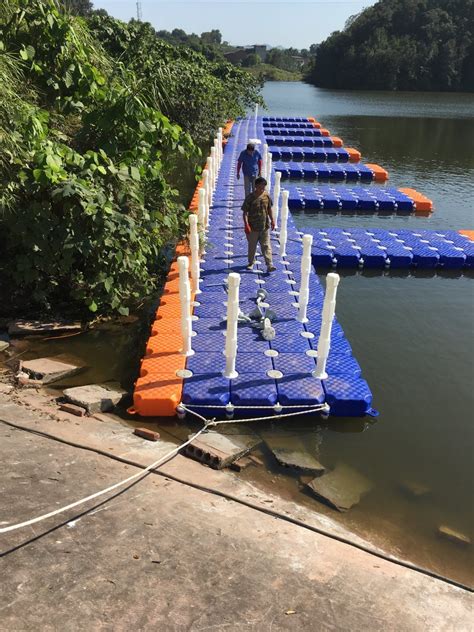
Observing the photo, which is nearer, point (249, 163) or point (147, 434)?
point (147, 434)

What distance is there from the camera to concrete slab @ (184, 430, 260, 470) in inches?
201

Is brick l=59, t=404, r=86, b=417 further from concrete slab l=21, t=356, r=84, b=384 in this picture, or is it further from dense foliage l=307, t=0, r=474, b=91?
dense foliage l=307, t=0, r=474, b=91

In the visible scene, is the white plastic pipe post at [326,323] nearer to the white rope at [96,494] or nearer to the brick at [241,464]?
the brick at [241,464]

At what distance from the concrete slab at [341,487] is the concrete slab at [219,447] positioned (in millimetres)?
816

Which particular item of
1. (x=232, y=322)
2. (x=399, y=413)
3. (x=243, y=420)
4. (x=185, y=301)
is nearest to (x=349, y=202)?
(x=399, y=413)

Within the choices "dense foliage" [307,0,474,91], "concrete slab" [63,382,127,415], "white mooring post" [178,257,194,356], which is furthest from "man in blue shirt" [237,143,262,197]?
"dense foliage" [307,0,474,91]

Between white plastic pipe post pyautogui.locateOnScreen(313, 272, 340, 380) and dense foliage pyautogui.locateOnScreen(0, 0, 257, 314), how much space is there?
310cm

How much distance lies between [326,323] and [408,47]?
87.5m

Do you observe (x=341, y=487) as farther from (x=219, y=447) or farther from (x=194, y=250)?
(x=194, y=250)

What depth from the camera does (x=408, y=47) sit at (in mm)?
78625

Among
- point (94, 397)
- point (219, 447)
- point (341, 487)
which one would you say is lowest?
point (341, 487)

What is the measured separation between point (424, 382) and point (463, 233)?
298 inches

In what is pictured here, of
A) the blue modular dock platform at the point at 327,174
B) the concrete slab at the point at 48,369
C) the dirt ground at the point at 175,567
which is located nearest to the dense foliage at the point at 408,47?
the blue modular dock platform at the point at 327,174

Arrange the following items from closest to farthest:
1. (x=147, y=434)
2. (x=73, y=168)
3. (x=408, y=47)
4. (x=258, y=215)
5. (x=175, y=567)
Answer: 1. (x=175, y=567)
2. (x=147, y=434)
3. (x=73, y=168)
4. (x=258, y=215)
5. (x=408, y=47)
